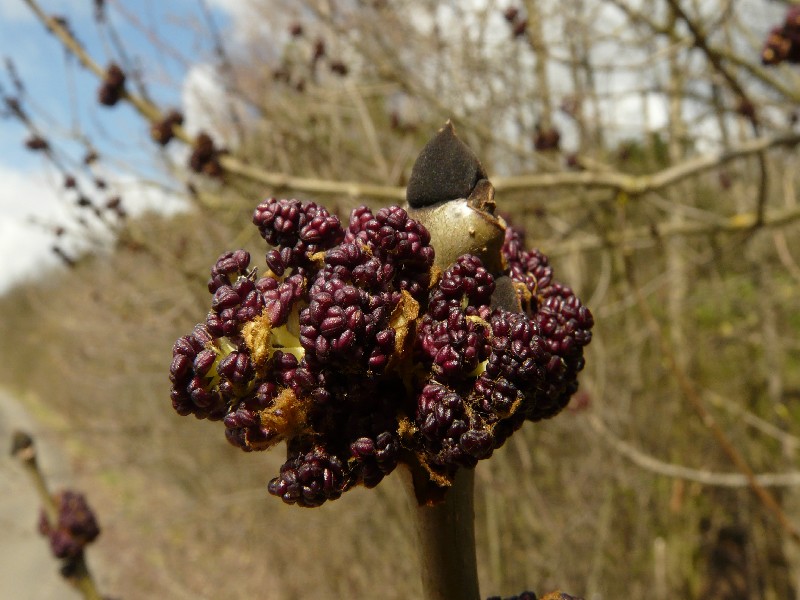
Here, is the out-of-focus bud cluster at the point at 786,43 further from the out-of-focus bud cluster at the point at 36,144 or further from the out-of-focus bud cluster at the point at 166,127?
the out-of-focus bud cluster at the point at 36,144

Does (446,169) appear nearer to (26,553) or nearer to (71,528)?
(71,528)

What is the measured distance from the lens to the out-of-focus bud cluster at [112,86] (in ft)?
8.18

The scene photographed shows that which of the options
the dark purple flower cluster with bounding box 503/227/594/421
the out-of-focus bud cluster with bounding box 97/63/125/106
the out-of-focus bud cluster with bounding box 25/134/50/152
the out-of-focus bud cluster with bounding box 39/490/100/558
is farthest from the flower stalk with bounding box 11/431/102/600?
the out-of-focus bud cluster with bounding box 25/134/50/152

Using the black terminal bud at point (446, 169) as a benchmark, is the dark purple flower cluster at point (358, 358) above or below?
below

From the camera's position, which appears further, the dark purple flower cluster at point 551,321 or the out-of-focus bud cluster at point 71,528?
the out-of-focus bud cluster at point 71,528

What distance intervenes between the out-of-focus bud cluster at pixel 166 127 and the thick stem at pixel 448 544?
2395mm

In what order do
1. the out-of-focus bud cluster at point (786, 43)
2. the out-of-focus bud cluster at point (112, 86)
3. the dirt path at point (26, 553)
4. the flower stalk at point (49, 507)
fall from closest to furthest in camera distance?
the flower stalk at point (49, 507) → the out-of-focus bud cluster at point (786, 43) → the out-of-focus bud cluster at point (112, 86) → the dirt path at point (26, 553)

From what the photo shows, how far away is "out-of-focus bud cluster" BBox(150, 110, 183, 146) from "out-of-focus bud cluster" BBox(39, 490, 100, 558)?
1546 mm

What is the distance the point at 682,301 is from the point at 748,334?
699 mm

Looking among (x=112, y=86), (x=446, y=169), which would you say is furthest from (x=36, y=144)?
(x=446, y=169)

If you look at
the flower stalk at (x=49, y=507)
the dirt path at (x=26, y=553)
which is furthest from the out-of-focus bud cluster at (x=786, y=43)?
the dirt path at (x=26, y=553)

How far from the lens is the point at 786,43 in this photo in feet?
6.97

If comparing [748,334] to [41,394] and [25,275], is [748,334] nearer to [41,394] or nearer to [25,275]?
[25,275]

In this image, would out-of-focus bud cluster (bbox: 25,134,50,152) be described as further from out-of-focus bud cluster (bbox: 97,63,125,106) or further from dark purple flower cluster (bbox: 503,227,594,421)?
dark purple flower cluster (bbox: 503,227,594,421)
